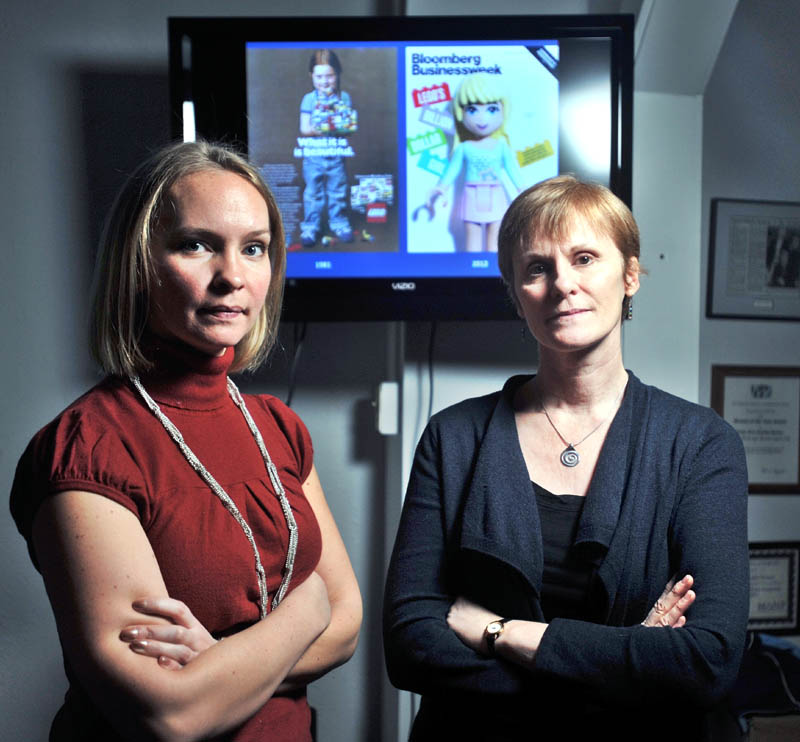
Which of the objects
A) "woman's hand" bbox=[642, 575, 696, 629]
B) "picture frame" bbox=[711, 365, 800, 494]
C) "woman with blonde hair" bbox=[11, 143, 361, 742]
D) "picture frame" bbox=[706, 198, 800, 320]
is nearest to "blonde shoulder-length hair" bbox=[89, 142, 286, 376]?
"woman with blonde hair" bbox=[11, 143, 361, 742]

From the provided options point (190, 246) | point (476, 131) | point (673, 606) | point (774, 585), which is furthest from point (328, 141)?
point (774, 585)

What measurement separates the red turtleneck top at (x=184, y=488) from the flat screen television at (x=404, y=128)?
3.07ft

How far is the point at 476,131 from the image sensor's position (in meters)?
2.08

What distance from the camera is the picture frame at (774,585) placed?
8.88 ft

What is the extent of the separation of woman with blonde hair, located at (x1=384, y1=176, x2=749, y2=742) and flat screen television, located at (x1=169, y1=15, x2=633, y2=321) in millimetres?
625

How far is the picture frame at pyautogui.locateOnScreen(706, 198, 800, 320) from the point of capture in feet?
8.80

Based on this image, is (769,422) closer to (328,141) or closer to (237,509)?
(328,141)

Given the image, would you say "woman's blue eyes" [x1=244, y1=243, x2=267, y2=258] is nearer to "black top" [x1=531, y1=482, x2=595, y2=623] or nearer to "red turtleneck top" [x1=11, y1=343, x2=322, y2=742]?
"red turtleneck top" [x1=11, y1=343, x2=322, y2=742]

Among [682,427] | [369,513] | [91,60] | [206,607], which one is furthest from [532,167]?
[206,607]

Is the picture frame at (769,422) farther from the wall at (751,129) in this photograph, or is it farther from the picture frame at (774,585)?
the picture frame at (774,585)

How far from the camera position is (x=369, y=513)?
2.43 m

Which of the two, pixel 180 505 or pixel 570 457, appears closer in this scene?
pixel 180 505

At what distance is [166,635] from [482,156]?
1466 millimetres

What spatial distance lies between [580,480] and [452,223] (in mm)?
917
